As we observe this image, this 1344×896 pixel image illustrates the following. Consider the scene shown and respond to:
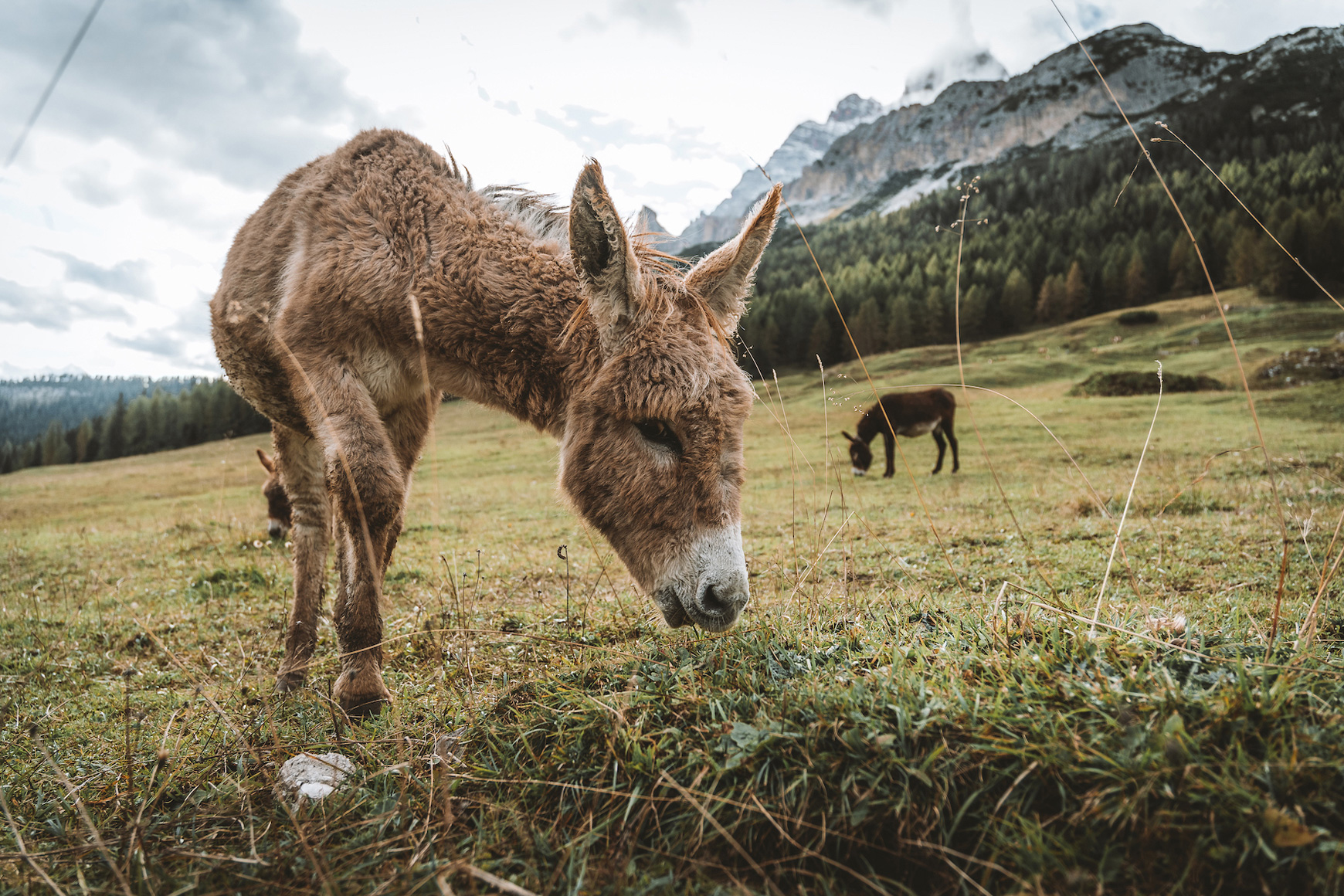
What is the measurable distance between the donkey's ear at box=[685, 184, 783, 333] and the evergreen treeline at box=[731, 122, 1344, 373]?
49.5 metres

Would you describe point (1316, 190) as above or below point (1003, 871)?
above

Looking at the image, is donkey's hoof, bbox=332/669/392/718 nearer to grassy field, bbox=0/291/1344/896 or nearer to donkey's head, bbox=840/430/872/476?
grassy field, bbox=0/291/1344/896

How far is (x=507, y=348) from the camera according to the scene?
3336 mm

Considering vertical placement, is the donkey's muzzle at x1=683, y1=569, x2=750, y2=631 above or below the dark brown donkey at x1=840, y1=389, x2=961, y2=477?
above

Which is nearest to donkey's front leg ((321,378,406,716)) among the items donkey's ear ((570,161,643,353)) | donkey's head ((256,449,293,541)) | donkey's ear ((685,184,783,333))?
donkey's ear ((570,161,643,353))

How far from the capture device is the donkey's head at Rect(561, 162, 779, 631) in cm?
278

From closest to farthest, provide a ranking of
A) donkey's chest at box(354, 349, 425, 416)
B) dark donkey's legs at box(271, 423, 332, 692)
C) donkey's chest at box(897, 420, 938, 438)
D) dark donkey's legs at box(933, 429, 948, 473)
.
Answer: donkey's chest at box(354, 349, 425, 416), dark donkey's legs at box(271, 423, 332, 692), dark donkey's legs at box(933, 429, 948, 473), donkey's chest at box(897, 420, 938, 438)

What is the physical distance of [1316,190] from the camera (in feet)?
227

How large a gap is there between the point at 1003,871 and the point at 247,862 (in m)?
1.95

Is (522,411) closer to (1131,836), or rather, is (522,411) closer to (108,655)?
(1131,836)

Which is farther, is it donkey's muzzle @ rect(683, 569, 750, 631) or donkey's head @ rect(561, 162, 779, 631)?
donkey's head @ rect(561, 162, 779, 631)

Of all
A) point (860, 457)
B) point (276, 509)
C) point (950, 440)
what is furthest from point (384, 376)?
point (950, 440)

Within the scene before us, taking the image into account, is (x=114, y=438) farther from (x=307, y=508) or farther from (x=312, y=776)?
(x=312, y=776)

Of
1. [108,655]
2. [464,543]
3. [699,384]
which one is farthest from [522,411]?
[464,543]
